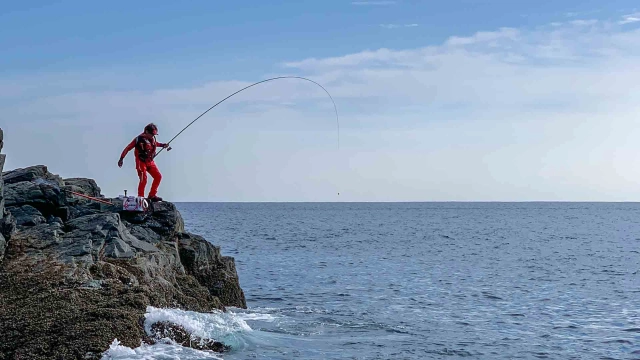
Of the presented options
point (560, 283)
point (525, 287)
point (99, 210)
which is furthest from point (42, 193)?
point (560, 283)

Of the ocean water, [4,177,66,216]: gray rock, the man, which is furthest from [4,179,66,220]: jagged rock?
the ocean water

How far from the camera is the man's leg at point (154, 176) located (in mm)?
18266

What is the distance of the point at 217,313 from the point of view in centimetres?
1664

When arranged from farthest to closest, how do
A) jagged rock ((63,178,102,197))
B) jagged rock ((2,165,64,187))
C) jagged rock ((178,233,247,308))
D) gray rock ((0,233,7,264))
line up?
jagged rock ((63,178,102,197)), jagged rock ((2,165,64,187)), jagged rock ((178,233,247,308)), gray rock ((0,233,7,264))

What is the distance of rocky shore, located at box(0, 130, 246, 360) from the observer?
35.3 feet

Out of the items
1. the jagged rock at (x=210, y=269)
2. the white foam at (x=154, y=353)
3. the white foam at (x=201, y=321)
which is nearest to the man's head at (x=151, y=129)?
the jagged rock at (x=210, y=269)

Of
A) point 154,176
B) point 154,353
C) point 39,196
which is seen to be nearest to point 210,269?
point 154,176

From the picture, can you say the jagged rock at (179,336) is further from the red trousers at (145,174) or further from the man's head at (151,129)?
the man's head at (151,129)

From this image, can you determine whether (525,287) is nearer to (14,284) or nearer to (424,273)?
(424,273)

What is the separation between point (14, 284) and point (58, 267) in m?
0.87

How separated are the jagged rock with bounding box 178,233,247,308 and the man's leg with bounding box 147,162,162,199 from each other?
4.77ft

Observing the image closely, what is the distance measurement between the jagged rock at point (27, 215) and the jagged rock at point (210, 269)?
12.8 ft

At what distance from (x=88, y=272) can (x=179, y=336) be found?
2.24 metres

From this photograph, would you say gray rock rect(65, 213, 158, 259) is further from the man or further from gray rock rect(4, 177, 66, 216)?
the man
